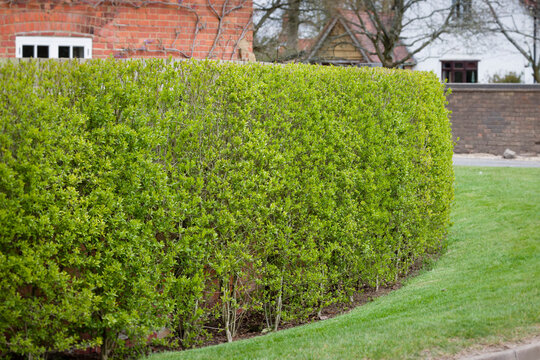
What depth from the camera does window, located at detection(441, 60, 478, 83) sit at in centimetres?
4062

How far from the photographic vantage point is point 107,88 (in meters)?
5.91

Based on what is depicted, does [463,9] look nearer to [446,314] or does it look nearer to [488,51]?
[488,51]

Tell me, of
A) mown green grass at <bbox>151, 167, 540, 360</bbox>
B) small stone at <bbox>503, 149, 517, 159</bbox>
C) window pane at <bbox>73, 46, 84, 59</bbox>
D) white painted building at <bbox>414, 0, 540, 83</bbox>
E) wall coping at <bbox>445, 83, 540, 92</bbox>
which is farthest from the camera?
white painted building at <bbox>414, 0, 540, 83</bbox>

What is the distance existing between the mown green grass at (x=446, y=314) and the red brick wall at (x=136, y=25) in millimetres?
5741

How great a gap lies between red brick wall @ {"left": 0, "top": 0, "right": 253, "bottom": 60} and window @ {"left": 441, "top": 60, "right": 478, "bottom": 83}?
30.0 m

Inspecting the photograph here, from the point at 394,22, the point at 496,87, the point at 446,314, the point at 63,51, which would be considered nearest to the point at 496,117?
the point at 496,87

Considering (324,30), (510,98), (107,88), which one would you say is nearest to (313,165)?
(107,88)

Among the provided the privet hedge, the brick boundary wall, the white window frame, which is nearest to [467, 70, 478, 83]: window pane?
the brick boundary wall

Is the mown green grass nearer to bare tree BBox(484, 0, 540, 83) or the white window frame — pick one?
the white window frame

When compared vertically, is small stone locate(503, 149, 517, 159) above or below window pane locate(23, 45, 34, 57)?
below

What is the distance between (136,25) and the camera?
12.7 metres

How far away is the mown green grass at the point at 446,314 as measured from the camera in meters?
5.89

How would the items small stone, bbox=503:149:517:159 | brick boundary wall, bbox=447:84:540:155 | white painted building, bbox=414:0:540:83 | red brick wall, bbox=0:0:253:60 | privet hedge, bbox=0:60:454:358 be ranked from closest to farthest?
privet hedge, bbox=0:60:454:358
red brick wall, bbox=0:0:253:60
small stone, bbox=503:149:517:159
brick boundary wall, bbox=447:84:540:155
white painted building, bbox=414:0:540:83

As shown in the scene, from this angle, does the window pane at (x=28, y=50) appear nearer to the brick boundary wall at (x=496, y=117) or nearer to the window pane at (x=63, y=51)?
the window pane at (x=63, y=51)
